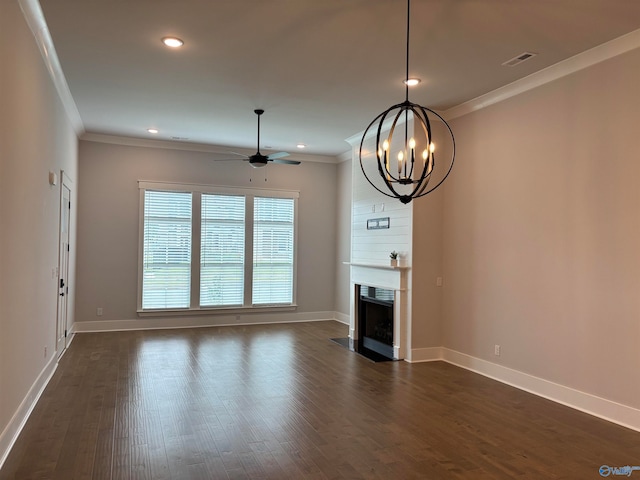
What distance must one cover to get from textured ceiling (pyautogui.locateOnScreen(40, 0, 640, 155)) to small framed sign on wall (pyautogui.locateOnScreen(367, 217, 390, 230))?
1454 mm

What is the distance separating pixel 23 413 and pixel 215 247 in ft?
15.7

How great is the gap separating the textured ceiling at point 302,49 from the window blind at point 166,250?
202 centimetres

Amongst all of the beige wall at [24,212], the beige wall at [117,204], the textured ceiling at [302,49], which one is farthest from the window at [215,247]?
the beige wall at [24,212]

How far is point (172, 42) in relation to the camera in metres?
3.93

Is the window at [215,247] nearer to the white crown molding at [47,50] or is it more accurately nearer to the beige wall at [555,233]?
the white crown molding at [47,50]

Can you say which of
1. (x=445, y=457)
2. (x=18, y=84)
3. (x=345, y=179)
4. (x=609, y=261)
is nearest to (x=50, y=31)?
(x=18, y=84)

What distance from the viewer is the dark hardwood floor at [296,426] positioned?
2.98m

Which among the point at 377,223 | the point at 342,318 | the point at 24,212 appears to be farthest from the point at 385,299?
the point at 24,212

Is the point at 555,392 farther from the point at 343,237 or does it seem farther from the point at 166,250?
the point at 166,250

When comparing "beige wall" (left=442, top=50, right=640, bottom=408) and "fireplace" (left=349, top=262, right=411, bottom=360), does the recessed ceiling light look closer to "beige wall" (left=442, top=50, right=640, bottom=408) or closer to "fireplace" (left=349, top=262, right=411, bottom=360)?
"beige wall" (left=442, top=50, right=640, bottom=408)

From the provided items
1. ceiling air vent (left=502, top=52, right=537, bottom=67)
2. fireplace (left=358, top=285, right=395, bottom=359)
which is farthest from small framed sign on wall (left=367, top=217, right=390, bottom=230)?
ceiling air vent (left=502, top=52, right=537, bottom=67)

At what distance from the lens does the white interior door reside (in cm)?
553

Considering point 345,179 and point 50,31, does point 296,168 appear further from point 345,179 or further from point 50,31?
point 50,31

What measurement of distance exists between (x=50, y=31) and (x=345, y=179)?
5.76m
